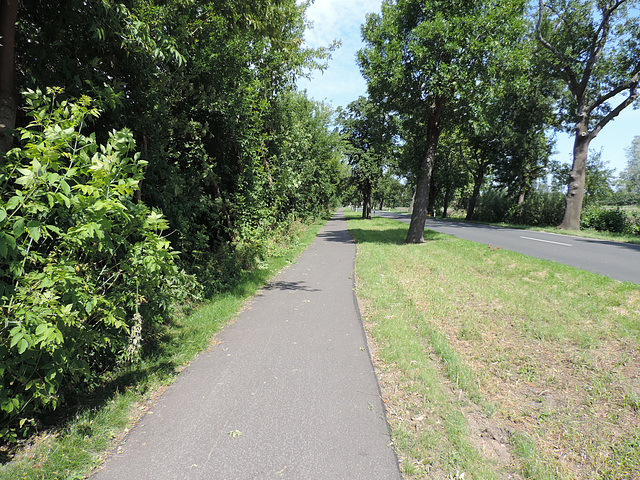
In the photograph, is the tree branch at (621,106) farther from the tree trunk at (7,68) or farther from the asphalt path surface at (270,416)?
the tree trunk at (7,68)

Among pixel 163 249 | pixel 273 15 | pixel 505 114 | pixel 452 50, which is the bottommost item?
pixel 163 249

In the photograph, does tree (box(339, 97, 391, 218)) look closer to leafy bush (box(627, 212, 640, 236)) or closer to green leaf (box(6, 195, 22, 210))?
leafy bush (box(627, 212, 640, 236))

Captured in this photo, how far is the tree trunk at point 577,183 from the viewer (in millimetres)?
19219

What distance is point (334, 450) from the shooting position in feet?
7.93

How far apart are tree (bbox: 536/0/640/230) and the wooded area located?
12 cm

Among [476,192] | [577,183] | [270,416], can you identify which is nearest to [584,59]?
[577,183]

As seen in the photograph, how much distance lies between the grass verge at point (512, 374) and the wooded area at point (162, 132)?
2.84m

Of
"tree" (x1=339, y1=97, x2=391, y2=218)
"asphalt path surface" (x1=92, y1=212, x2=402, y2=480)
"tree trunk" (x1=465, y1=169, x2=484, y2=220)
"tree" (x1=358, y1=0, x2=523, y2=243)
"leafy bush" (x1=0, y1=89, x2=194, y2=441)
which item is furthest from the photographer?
"tree trunk" (x1=465, y1=169, x2=484, y2=220)

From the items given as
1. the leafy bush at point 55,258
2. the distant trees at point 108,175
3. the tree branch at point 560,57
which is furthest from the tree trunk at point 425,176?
the tree branch at point 560,57

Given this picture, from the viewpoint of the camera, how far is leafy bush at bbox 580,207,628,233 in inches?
722

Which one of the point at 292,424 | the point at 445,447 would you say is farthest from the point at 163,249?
the point at 445,447

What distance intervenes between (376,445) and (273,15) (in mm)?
5800

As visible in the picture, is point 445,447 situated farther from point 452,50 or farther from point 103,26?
point 452,50

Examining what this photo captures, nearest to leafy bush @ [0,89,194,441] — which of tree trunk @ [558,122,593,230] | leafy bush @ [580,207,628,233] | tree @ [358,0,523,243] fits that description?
tree @ [358,0,523,243]
